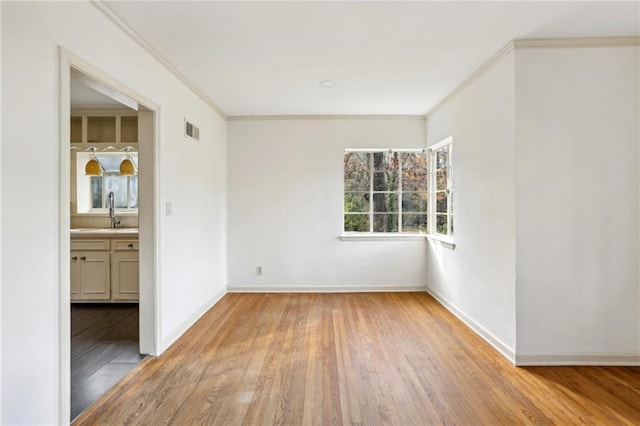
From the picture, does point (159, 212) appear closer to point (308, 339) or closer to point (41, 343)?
point (41, 343)

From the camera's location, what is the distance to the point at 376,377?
255 centimetres

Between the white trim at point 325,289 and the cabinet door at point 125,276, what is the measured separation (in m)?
1.23

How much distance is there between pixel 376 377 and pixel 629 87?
289cm

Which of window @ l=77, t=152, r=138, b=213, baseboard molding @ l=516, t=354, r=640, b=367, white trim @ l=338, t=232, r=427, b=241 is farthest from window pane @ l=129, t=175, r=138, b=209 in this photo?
baseboard molding @ l=516, t=354, r=640, b=367

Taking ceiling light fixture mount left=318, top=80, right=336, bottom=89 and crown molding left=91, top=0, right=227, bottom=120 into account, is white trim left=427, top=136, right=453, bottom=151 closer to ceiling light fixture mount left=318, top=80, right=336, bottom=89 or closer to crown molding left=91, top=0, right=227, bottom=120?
ceiling light fixture mount left=318, top=80, right=336, bottom=89

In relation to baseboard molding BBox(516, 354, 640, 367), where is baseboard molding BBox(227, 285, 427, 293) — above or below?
above

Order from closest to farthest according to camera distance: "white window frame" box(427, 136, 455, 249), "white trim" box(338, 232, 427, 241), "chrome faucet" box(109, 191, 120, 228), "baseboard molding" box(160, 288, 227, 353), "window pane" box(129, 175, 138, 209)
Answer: "baseboard molding" box(160, 288, 227, 353) → "white window frame" box(427, 136, 455, 249) → "chrome faucet" box(109, 191, 120, 228) → "window pane" box(129, 175, 138, 209) → "white trim" box(338, 232, 427, 241)

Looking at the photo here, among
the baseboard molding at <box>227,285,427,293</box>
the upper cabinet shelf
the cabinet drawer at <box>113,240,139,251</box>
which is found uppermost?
the upper cabinet shelf

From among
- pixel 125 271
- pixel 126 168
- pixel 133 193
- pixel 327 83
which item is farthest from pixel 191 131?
→ pixel 125 271

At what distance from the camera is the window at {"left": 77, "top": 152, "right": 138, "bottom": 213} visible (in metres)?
4.88

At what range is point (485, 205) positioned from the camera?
3.22 m

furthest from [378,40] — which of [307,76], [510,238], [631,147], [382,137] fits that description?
[382,137]

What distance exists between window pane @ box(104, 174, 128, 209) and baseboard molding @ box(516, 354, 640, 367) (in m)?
4.97

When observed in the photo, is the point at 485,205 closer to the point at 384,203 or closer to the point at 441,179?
the point at 441,179
